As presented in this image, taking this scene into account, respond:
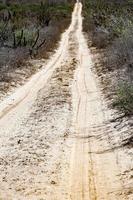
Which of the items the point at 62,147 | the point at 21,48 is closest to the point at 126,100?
the point at 62,147

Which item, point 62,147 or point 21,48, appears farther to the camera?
point 21,48

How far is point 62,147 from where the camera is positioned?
9781mm

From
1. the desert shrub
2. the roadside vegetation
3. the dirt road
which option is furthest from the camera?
the roadside vegetation

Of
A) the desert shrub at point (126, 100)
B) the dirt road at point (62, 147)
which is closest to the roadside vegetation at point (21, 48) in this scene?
the dirt road at point (62, 147)

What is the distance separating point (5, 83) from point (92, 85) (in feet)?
10.0

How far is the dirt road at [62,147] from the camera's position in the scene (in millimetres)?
7578

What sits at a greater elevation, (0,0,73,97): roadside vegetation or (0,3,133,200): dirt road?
(0,3,133,200): dirt road

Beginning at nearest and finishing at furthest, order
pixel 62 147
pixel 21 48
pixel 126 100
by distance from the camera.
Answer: pixel 62 147 → pixel 126 100 → pixel 21 48

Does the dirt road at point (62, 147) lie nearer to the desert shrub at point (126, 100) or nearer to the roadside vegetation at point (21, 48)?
the desert shrub at point (126, 100)

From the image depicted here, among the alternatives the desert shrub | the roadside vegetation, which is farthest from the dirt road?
the roadside vegetation

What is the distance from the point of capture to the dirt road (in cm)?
758

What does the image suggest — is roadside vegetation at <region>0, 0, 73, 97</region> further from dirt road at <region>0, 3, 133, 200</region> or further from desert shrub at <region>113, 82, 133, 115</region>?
desert shrub at <region>113, 82, 133, 115</region>

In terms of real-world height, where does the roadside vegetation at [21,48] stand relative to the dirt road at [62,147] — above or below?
below

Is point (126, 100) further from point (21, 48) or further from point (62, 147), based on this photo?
point (21, 48)
